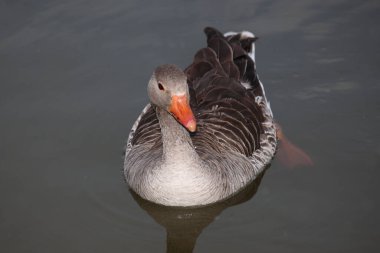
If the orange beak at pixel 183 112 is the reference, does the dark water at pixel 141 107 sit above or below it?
below

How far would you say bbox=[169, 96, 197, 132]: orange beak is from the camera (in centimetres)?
645

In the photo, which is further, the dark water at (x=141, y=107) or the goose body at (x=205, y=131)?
the dark water at (x=141, y=107)

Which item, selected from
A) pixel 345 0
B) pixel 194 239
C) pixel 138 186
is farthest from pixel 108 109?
pixel 345 0

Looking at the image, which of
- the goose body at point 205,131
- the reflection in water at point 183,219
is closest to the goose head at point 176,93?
the goose body at point 205,131

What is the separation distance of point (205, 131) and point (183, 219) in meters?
1.14

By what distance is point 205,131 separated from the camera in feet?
25.9

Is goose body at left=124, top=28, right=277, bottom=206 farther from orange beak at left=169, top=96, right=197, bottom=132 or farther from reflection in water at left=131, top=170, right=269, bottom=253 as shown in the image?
reflection in water at left=131, top=170, right=269, bottom=253

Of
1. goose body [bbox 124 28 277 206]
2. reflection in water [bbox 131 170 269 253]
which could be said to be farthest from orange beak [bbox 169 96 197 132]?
reflection in water [bbox 131 170 269 253]

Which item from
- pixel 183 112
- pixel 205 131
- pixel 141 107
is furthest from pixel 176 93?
pixel 141 107

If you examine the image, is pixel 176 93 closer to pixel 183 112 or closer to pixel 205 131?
pixel 183 112

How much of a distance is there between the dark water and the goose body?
364mm

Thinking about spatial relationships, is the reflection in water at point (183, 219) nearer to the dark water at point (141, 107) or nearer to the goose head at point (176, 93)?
the dark water at point (141, 107)

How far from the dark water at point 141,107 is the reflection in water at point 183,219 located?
15 mm

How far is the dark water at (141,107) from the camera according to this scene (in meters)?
7.26
